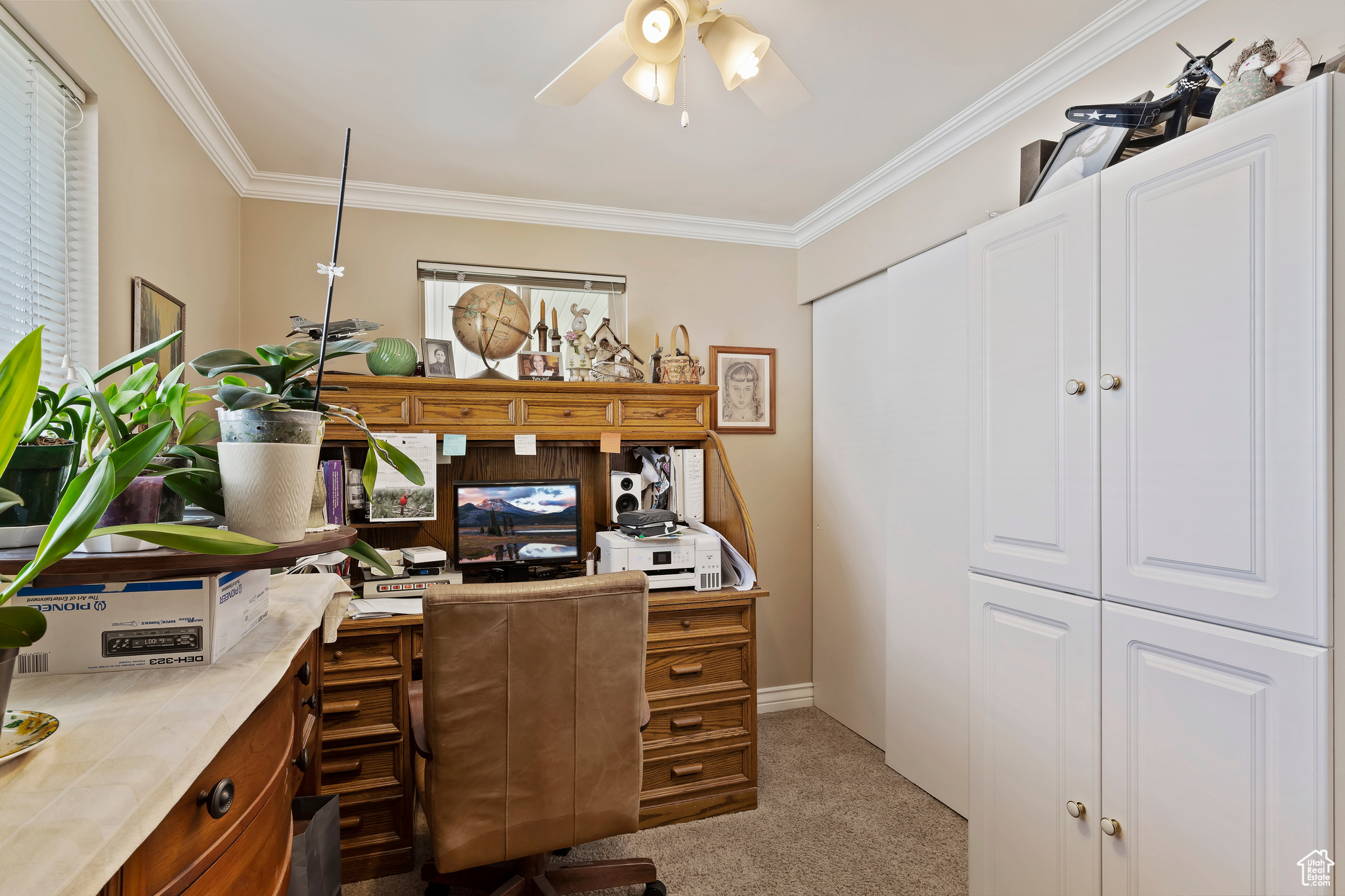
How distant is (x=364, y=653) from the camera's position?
217 centimetres

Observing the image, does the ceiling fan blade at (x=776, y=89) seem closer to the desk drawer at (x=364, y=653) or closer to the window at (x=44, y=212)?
the window at (x=44, y=212)

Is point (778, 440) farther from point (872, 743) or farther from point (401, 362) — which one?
point (401, 362)

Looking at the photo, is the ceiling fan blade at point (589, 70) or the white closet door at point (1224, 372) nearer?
the white closet door at point (1224, 372)

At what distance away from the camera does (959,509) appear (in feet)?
8.00

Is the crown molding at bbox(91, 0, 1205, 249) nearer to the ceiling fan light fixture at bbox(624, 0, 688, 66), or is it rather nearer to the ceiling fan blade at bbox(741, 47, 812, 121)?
the ceiling fan blade at bbox(741, 47, 812, 121)

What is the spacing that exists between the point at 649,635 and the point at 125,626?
5.84 feet

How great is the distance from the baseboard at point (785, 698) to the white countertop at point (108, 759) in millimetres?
2768

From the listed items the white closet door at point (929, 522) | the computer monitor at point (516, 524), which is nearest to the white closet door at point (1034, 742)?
the white closet door at point (929, 522)

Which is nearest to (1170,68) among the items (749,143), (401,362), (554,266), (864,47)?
(864,47)

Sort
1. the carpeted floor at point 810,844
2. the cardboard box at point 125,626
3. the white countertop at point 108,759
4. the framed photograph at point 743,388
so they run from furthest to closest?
the framed photograph at point 743,388, the carpeted floor at point 810,844, the cardboard box at point 125,626, the white countertop at point 108,759

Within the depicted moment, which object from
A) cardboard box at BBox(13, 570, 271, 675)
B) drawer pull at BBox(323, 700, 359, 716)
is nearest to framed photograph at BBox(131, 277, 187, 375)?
cardboard box at BBox(13, 570, 271, 675)

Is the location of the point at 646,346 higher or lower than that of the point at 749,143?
lower

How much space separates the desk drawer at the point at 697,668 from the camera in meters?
2.43

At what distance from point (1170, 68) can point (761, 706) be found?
3.00m
